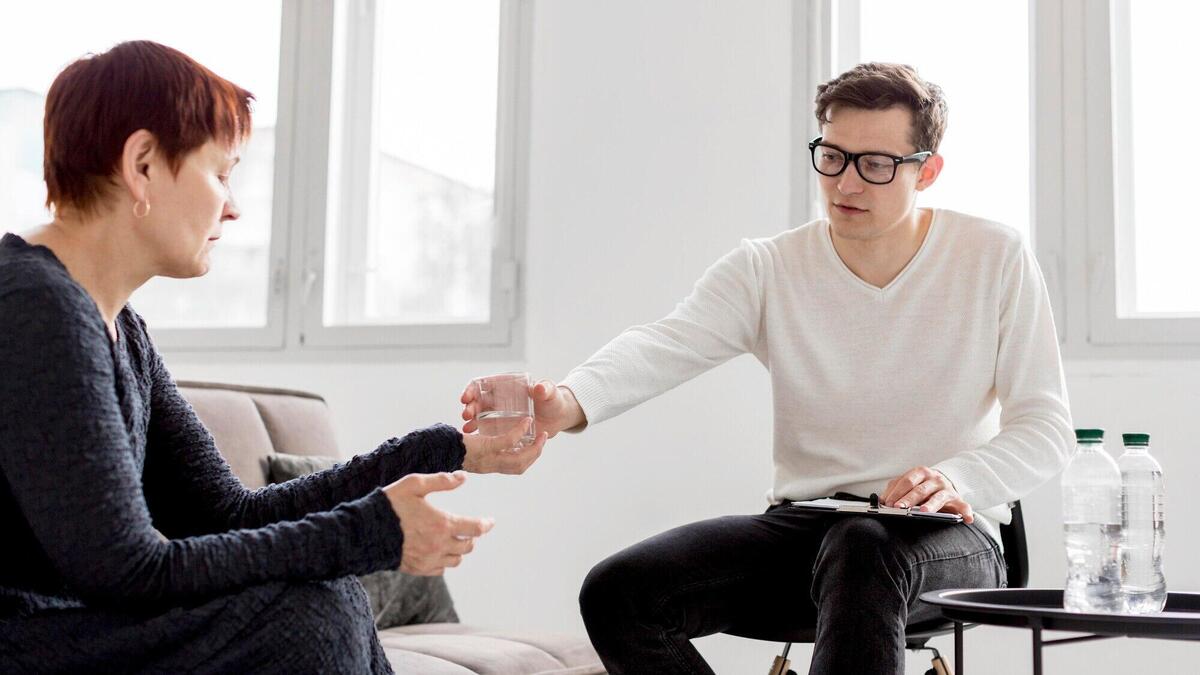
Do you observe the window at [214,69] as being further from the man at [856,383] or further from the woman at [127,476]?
the woman at [127,476]

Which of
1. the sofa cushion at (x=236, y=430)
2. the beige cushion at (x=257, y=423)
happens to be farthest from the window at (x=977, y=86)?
the sofa cushion at (x=236, y=430)

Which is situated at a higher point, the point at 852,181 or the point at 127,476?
the point at 852,181

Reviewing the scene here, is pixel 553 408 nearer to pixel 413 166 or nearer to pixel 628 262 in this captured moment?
pixel 628 262

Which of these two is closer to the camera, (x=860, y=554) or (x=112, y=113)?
(x=112, y=113)

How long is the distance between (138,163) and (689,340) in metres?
1.22

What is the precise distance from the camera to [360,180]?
390cm

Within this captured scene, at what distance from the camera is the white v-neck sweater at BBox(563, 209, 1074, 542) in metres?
2.15

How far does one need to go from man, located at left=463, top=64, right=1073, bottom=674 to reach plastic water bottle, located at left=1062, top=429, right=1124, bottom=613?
109mm

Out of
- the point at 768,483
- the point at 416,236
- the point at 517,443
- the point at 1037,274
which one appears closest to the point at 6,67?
the point at 416,236

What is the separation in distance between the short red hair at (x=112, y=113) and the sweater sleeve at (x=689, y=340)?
3.20 feet

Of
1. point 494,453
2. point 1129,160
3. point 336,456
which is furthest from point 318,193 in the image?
point 1129,160

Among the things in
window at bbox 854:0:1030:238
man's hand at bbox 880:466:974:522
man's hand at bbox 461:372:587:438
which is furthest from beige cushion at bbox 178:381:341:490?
window at bbox 854:0:1030:238

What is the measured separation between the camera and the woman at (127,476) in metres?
1.20

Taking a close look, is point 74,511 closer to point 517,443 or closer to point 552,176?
point 517,443
